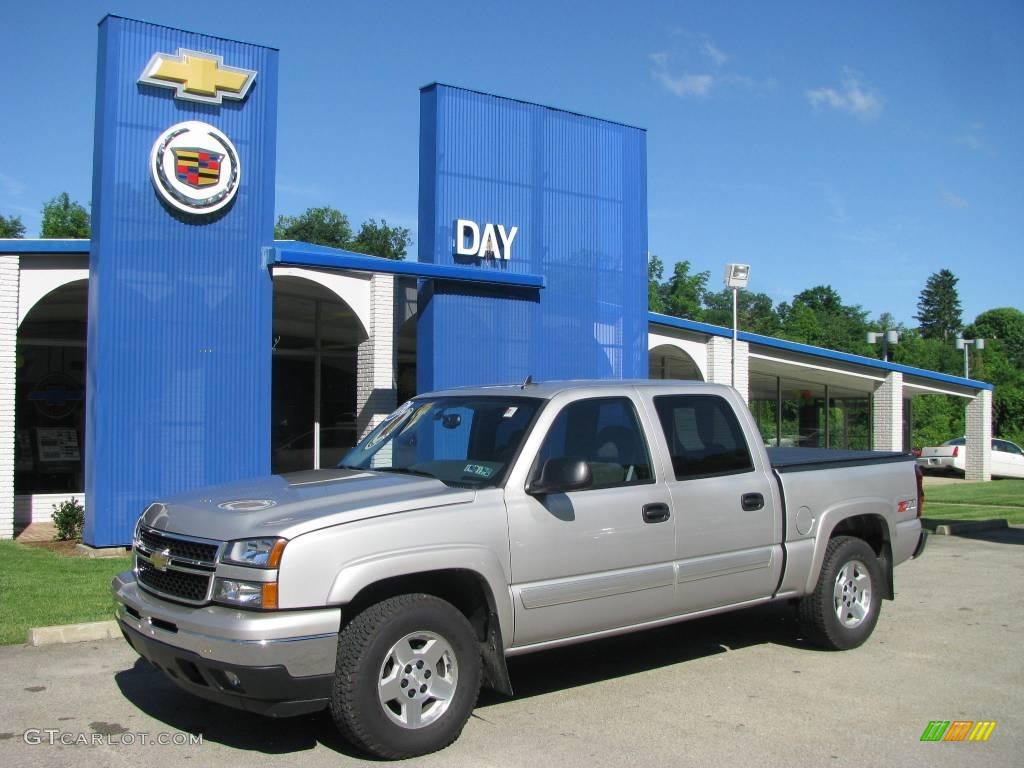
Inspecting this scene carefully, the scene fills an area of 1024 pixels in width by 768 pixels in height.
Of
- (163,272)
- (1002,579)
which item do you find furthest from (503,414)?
(163,272)

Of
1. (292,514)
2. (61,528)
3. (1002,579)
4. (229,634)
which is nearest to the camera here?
(229,634)

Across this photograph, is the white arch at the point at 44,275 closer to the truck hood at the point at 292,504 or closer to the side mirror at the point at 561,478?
the truck hood at the point at 292,504

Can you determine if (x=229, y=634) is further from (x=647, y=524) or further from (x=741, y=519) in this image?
(x=741, y=519)

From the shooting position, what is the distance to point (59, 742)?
207 inches

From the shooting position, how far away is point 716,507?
6395 mm

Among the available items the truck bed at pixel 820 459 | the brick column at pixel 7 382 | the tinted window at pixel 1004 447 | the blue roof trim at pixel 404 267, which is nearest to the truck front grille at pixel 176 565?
the truck bed at pixel 820 459

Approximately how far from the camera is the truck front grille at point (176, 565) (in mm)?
4938

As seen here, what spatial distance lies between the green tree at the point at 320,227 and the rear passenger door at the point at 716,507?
7051 centimetres

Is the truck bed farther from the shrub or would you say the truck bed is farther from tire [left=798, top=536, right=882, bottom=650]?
the shrub

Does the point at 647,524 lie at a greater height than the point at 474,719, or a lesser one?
greater

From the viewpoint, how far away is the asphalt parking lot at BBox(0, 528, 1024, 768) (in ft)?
16.7

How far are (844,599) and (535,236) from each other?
901cm

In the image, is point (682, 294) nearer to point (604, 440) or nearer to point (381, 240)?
point (381, 240)

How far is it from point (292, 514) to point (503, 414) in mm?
1624
